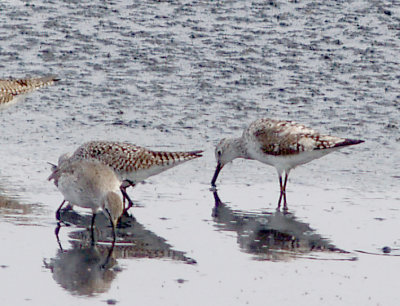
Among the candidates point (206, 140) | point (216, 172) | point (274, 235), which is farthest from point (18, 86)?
point (274, 235)

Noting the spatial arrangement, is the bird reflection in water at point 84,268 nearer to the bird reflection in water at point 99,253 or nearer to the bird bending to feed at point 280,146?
the bird reflection in water at point 99,253

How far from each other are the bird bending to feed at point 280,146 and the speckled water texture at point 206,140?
282mm

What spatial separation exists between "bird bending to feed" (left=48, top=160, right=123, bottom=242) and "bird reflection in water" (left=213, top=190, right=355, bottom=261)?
1.32 metres

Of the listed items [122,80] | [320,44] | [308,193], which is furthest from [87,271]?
[320,44]

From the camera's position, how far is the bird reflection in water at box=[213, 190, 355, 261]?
10.5 m

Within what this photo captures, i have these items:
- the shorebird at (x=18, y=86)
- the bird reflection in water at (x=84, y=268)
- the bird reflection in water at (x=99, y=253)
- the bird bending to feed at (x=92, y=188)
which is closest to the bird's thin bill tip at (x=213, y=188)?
the bird reflection in water at (x=99, y=253)

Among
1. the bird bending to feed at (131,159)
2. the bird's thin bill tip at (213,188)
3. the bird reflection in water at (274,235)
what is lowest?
the bird's thin bill tip at (213,188)

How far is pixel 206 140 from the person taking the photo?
49.4ft

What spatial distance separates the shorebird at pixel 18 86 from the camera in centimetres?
1633

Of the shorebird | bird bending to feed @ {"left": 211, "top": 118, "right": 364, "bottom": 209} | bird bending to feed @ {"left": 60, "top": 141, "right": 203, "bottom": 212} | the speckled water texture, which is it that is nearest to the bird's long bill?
bird bending to feed @ {"left": 211, "top": 118, "right": 364, "bottom": 209}

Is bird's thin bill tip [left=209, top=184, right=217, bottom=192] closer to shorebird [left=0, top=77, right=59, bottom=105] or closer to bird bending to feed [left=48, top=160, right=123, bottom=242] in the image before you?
bird bending to feed [left=48, top=160, right=123, bottom=242]

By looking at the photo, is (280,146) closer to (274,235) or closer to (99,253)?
(274,235)

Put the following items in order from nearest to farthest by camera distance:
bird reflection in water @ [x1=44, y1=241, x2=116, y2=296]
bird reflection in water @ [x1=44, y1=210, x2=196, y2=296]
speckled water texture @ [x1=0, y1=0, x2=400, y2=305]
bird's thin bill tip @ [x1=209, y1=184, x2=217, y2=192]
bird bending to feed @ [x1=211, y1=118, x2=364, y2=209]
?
bird reflection in water @ [x1=44, y1=241, x2=116, y2=296] < bird reflection in water @ [x1=44, y1=210, x2=196, y2=296] < speckled water texture @ [x1=0, y1=0, x2=400, y2=305] < bird's thin bill tip @ [x1=209, y1=184, x2=217, y2=192] < bird bending to feed @ [x1=211, y1=118, x2=364, y2=209]

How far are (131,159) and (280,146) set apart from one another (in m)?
1.97
